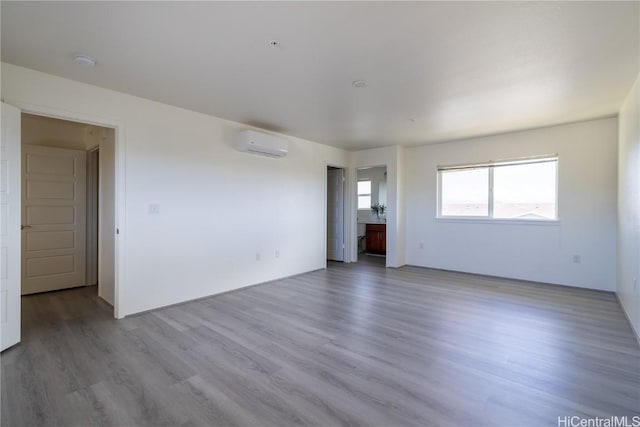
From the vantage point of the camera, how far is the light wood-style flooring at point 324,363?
69.6 inches

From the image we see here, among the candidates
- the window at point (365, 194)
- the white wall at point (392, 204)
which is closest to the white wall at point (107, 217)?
Result: the white wall at point (392, 204)

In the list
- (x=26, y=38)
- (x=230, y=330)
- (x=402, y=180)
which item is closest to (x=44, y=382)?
(x=230, y=330)

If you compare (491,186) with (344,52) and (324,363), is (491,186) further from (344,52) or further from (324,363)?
(324,363)

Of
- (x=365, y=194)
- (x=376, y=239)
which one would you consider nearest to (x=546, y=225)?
(x=376, y=239)

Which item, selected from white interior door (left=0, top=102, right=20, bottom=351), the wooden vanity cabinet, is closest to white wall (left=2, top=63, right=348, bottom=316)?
white interior door (left=0, top=102, right=20, bottom=351)

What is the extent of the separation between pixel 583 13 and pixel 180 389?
356cm

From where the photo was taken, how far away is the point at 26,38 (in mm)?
2223

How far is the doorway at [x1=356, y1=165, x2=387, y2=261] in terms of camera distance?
7.79 m

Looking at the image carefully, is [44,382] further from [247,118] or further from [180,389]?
[247,118]

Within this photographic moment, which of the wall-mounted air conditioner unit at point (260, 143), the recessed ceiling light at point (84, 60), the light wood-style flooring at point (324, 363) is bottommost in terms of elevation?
the light wood-style flooring at point (324, 363)

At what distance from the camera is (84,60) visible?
8.29 ft

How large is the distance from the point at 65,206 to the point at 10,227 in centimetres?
219

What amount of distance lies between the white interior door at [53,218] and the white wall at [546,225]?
585cm

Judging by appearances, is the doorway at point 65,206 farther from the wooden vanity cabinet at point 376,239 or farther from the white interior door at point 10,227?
the wooden vanity cabinet at point 376,239
